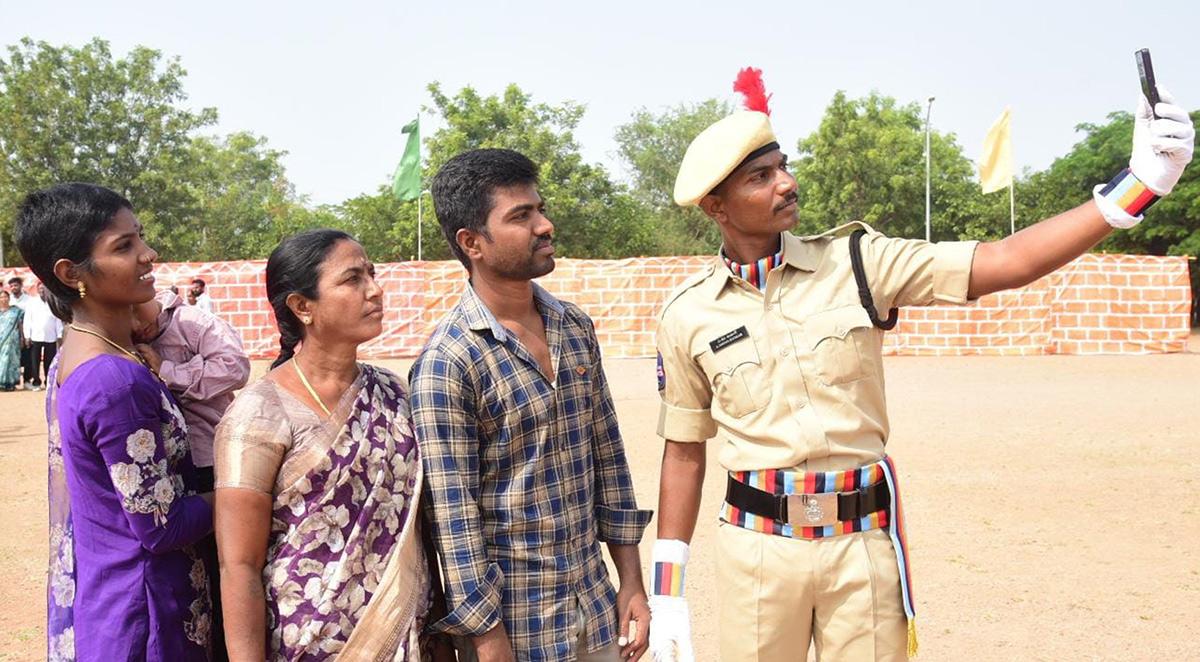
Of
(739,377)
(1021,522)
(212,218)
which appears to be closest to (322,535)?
(739,377)

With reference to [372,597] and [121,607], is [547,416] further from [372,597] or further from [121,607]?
[121,607]

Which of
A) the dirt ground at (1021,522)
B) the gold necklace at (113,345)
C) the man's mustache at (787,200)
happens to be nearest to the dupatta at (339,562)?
the gold necklace at (113,345)

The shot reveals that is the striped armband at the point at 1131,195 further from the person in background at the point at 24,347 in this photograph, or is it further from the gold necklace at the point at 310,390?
the person in background at the point at 24,347

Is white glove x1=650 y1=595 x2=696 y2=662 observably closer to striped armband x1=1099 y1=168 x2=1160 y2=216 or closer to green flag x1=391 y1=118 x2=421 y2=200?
striped armband x1=1099 y1=168 x2=1160 y2=216

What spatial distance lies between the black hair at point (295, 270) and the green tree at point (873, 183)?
38.3 metres

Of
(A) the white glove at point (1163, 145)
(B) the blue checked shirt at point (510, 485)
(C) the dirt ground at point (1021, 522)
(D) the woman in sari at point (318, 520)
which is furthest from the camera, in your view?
(C) the dirt ground at point (1021, 522)

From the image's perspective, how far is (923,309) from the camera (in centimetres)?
2131

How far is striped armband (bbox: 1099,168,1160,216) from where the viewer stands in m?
2.37

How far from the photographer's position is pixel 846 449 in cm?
277

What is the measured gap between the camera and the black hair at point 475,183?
2.81 meters

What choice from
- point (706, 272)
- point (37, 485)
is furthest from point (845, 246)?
point (37, 485)

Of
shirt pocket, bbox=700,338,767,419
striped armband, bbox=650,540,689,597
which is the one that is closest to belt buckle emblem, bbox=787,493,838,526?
shirt pocket, bbox=700,338,767,419

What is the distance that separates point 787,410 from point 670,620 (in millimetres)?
703

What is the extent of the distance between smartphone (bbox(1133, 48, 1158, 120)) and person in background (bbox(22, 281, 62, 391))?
16.7m
